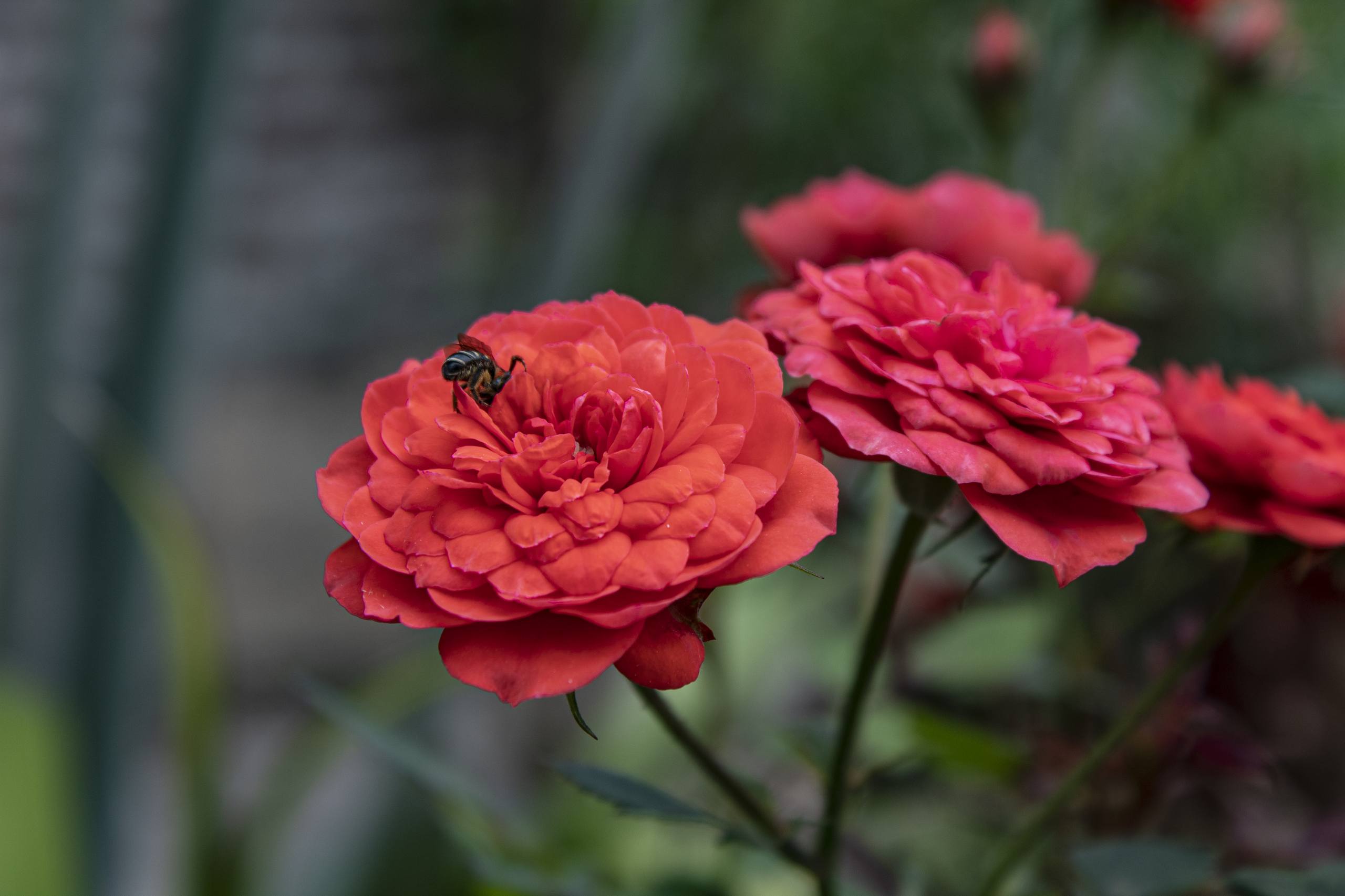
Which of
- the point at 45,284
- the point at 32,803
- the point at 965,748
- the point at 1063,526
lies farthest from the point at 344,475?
the point at 45,284

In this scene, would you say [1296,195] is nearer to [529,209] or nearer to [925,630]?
[925,630]

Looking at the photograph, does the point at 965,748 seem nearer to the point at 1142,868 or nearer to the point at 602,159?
the point at 1142,868

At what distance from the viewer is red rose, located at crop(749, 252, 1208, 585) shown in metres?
0.16

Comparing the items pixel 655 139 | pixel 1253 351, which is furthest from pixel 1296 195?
pixel 655 139

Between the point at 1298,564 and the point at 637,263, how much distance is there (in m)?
1.06

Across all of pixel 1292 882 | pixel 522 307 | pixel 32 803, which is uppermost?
pixel 1292 882

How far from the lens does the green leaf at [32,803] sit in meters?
0.52

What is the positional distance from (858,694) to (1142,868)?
8 cm

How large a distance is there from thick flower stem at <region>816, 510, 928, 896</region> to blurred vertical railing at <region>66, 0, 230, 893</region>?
45 centimetres

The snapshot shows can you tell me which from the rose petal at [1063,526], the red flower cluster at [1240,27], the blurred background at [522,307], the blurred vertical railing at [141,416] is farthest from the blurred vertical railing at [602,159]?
the rose petal at [1063,526]

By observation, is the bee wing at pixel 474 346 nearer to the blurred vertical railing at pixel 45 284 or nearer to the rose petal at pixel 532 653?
the rose petal at pixel 532 653

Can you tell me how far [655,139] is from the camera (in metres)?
1.16

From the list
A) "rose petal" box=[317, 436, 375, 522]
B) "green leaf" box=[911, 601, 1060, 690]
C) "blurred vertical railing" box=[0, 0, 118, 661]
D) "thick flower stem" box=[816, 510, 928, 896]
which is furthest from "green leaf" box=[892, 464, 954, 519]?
"blurred vertical railing" box=[0, 0, 118, 661]

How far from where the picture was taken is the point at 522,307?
77 centimetres
